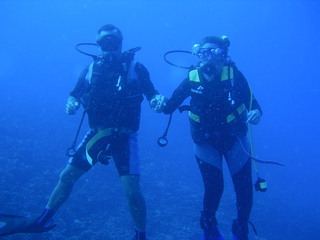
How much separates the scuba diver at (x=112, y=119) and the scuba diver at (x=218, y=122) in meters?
0.62

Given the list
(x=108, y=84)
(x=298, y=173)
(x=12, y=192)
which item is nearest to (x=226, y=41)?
(x=108, y=84)

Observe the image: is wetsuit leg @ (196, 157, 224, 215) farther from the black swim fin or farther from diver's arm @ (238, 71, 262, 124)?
the black swim fin

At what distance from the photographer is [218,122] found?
4.02 m

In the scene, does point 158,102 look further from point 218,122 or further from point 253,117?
point 253,117

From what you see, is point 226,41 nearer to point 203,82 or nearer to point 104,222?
point 203,82

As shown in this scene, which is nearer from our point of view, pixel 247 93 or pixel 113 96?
pixel 113 96

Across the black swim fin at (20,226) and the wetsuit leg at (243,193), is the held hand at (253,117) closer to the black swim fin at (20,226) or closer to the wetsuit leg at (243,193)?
the wetsuit leg at (243,193)

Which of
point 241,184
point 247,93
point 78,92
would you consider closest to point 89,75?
point 78,92

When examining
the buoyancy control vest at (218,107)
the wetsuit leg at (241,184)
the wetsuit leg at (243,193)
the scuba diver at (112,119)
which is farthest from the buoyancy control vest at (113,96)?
the wetsuit leg at (243,193)

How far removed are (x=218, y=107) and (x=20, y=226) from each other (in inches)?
141

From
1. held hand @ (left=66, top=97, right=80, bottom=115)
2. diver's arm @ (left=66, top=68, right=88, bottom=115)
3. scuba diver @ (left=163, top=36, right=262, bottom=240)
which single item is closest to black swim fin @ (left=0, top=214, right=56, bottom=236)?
held hand @ (left=66, top=97, right=80, bottom=115)

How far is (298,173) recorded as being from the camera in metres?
18.1

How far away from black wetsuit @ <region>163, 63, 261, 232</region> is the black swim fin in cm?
249

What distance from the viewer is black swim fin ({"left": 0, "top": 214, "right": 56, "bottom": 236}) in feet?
13.1
